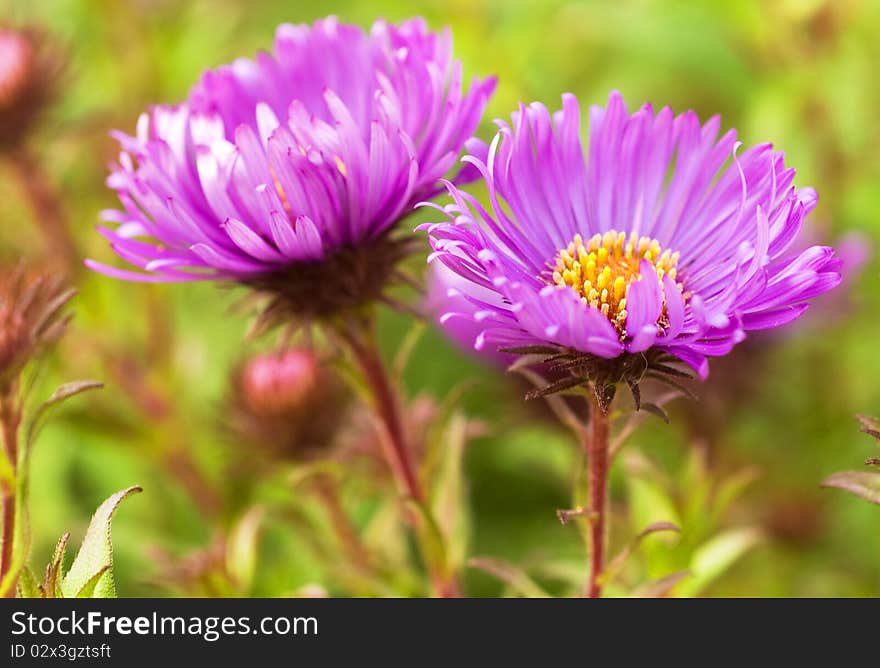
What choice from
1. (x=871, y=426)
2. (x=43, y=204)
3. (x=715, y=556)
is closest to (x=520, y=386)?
(x=715, y=556)

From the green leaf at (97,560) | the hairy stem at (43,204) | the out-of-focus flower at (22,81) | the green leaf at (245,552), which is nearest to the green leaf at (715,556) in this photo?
the green leaf at (245,552)

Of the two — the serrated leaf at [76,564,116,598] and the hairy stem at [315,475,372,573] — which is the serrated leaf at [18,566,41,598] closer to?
the serrated leaf at [76,564,116,598]

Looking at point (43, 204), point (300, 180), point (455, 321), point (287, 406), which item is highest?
point (43, 204)

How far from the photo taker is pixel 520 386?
1346 millimetres

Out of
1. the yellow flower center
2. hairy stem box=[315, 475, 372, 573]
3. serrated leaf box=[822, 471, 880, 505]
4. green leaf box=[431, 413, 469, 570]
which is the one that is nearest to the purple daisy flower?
the yellow flower center

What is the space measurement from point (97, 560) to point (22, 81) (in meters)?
0.85

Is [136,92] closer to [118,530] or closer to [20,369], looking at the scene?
[118,530]

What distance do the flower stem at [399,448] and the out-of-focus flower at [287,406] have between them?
30cm

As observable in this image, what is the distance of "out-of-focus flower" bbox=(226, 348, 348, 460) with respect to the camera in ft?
3.81

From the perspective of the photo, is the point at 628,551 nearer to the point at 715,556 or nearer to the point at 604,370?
the point at 604,370

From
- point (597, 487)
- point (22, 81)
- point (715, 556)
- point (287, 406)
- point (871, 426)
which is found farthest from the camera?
point (22, 81)

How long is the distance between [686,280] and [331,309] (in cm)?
27

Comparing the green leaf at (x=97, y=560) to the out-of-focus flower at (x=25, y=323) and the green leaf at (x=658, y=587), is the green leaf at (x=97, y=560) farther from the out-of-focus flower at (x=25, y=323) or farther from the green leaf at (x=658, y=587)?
the green leaf at (x=658, y=587)

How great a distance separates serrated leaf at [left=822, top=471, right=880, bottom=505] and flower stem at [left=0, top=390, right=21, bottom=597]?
52cm
